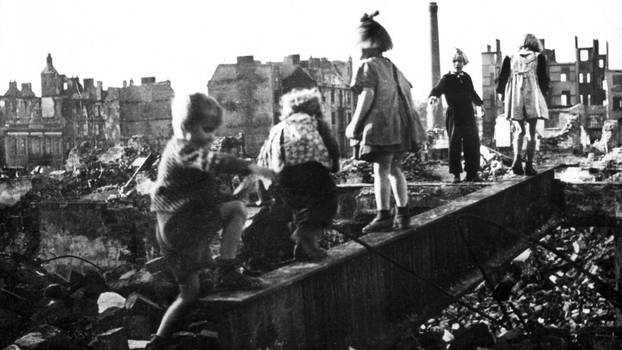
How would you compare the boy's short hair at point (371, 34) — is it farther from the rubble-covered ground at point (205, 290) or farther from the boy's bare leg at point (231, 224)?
the boy's bare leg at point (231, 224)

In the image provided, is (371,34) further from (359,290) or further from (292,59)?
(292,59)

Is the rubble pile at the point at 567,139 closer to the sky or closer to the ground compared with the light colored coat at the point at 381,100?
closer to the ground

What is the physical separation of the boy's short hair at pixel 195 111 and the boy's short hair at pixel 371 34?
8.51 ft

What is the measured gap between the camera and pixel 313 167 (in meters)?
5.07

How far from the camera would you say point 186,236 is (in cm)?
403

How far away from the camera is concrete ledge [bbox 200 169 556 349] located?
13.6 ft

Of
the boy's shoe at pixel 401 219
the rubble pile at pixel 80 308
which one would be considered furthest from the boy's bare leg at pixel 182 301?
the boy's shoe at pixel 401 219

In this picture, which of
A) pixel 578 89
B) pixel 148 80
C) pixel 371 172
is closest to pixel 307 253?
pixel 371 172

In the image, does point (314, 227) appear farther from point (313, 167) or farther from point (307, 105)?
point (307, 105)

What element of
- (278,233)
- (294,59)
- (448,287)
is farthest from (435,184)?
(294,59)

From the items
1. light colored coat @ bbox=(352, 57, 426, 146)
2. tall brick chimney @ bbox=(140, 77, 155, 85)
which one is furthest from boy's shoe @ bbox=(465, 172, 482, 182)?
tall brick chimney @ bbox=(140, 77, 155, 85)

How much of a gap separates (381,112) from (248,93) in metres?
31.6

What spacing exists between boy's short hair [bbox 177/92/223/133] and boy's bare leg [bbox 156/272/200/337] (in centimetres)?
86

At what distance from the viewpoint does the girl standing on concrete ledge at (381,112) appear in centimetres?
613
